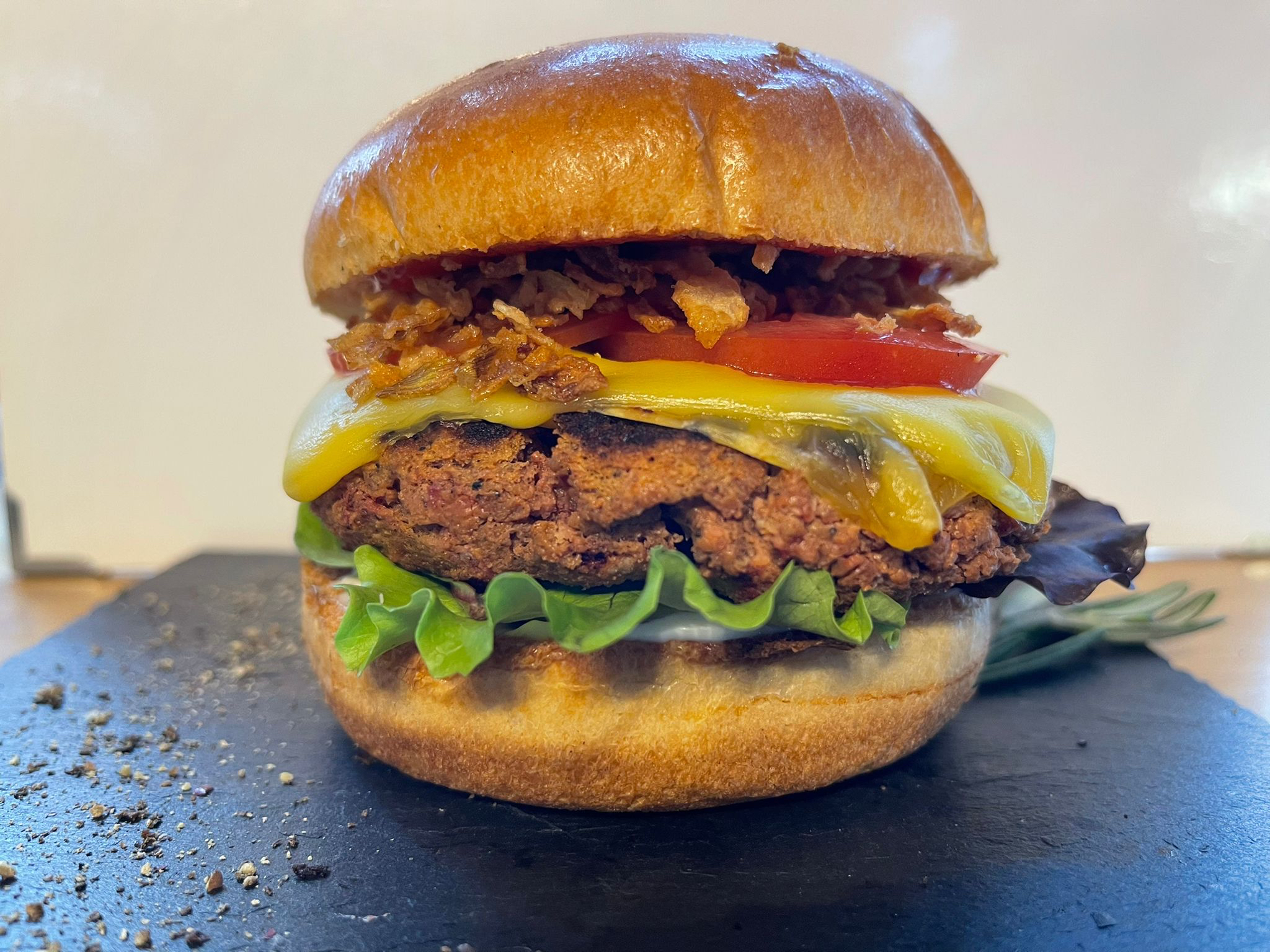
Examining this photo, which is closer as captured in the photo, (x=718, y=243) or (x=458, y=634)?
(x=458, y=634)

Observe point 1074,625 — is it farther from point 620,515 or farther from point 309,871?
point 309,871

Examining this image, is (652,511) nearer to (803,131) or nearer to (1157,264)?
(803,131)

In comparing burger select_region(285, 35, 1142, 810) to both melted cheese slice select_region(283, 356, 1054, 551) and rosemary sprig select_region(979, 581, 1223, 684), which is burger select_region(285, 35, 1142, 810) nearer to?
melted cheese slice select_region(283, 356, 1054, 551)

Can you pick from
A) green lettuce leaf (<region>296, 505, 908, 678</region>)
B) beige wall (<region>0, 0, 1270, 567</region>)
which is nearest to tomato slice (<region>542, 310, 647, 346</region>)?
green lettuce leaf (<region>296, 505, 908, 678</region>)

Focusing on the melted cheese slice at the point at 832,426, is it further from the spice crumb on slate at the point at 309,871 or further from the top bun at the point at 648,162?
the spice crumb on slate at the point at 309,871

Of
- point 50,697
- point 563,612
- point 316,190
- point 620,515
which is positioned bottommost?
point 50,697

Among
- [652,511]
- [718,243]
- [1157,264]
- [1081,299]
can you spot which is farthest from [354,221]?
[1157,264]

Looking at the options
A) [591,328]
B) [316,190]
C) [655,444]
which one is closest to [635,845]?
[655,444]
